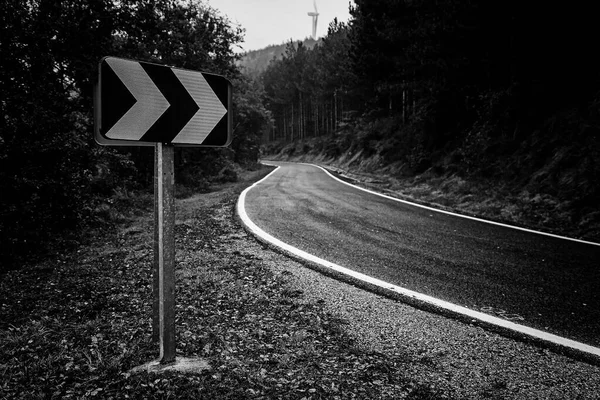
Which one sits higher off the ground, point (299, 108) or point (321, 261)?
point (299, 108)

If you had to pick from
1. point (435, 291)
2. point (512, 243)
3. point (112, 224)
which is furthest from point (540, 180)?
point (112, 224)

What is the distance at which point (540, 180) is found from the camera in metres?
9.55

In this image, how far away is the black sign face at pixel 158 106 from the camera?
1.91 meters

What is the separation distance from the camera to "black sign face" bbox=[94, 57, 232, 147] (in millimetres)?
1915

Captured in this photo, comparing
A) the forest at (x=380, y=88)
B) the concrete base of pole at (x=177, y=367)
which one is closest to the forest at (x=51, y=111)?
the forest at (x=380, y=88)

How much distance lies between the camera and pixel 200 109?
87.4 inches


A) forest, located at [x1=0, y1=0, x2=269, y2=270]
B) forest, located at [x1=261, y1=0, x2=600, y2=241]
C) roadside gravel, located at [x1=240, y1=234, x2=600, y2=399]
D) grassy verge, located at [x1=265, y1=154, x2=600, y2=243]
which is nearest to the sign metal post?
roadside gravel, located at [x1=240, y1=234, x2=600, y2=399]

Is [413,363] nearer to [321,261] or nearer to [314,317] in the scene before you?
[314,317]

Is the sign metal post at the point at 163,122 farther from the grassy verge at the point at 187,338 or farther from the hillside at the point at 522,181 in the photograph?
the hillside at the point at 522,181

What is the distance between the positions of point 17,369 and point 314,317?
2207 millimetres

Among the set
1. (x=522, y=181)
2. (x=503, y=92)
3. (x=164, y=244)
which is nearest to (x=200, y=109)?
(x=164, y=244)

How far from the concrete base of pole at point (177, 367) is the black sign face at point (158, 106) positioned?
1466mm

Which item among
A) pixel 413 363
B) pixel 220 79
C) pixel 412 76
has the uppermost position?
pixel 412 76

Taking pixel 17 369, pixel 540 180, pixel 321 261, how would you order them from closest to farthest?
pixel 17 369, pixel 321 261, pixel 540 180
